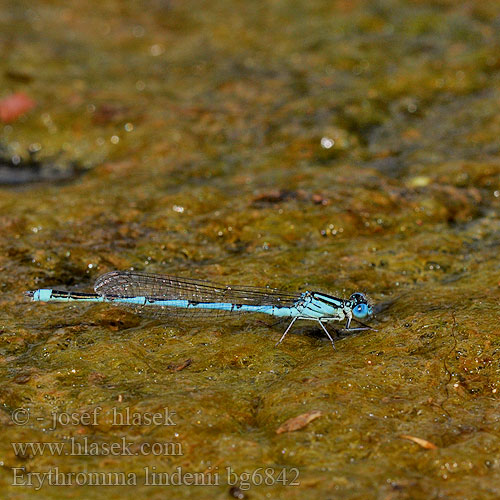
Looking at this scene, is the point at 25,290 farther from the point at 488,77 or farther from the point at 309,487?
the point at 488,77

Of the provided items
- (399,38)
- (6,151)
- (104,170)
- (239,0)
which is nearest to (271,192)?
(104,170)

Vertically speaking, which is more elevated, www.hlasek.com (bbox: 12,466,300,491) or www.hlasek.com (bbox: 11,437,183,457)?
www.hlasek.com (bbox: 12,466,300,491)

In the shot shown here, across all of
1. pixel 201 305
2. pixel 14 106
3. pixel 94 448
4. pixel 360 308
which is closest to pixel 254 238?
pixel 201 305

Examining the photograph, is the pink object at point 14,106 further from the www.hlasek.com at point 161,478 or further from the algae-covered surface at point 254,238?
the www.hlasek.com at point 161,478

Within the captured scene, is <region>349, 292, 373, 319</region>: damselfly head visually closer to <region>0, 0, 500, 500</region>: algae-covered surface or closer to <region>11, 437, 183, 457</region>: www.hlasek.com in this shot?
<region>0, 0, 500, 500</region>: algae-covered surface

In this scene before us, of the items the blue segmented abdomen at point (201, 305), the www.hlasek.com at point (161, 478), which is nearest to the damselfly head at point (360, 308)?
the blue segmented abdomen at point (201, 305)

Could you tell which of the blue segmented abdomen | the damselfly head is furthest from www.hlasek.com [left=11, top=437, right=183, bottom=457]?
the damselfly head

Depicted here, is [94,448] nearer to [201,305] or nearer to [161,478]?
[161,478]
